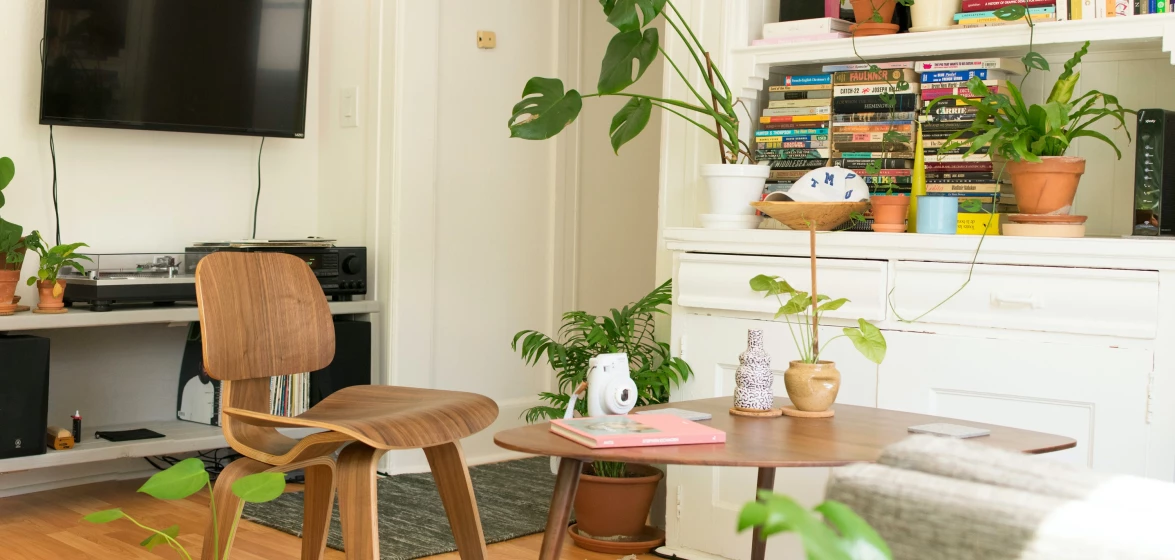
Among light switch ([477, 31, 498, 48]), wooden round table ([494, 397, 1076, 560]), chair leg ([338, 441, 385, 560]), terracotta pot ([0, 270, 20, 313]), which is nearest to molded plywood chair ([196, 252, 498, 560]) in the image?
chair leg ([338, 441, 385, 560])

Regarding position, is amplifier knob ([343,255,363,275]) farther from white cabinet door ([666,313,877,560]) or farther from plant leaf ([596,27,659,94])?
white cabinet door ([666,313,877,560])

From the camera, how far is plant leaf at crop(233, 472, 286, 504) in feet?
4.30

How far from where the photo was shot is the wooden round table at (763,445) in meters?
1.56

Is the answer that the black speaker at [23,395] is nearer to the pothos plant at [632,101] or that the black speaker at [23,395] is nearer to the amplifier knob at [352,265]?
the amplifier knob at [352,265]

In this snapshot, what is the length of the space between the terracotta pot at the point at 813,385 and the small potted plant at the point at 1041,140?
29.0 inches

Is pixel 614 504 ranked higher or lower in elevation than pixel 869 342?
lower

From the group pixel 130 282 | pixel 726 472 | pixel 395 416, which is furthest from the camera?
pixel 130 282

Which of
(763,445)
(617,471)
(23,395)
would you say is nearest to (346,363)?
(23,395)

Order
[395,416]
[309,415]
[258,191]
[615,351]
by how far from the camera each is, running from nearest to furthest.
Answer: [395,416], [309,415], [615,351], [258,191]

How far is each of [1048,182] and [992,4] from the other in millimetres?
497

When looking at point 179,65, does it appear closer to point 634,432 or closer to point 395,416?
point 395,416

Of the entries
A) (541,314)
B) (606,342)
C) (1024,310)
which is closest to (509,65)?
(541,314)

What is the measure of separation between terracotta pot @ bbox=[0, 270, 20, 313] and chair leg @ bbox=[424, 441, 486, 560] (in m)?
1.48

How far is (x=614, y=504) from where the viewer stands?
3037 mm
